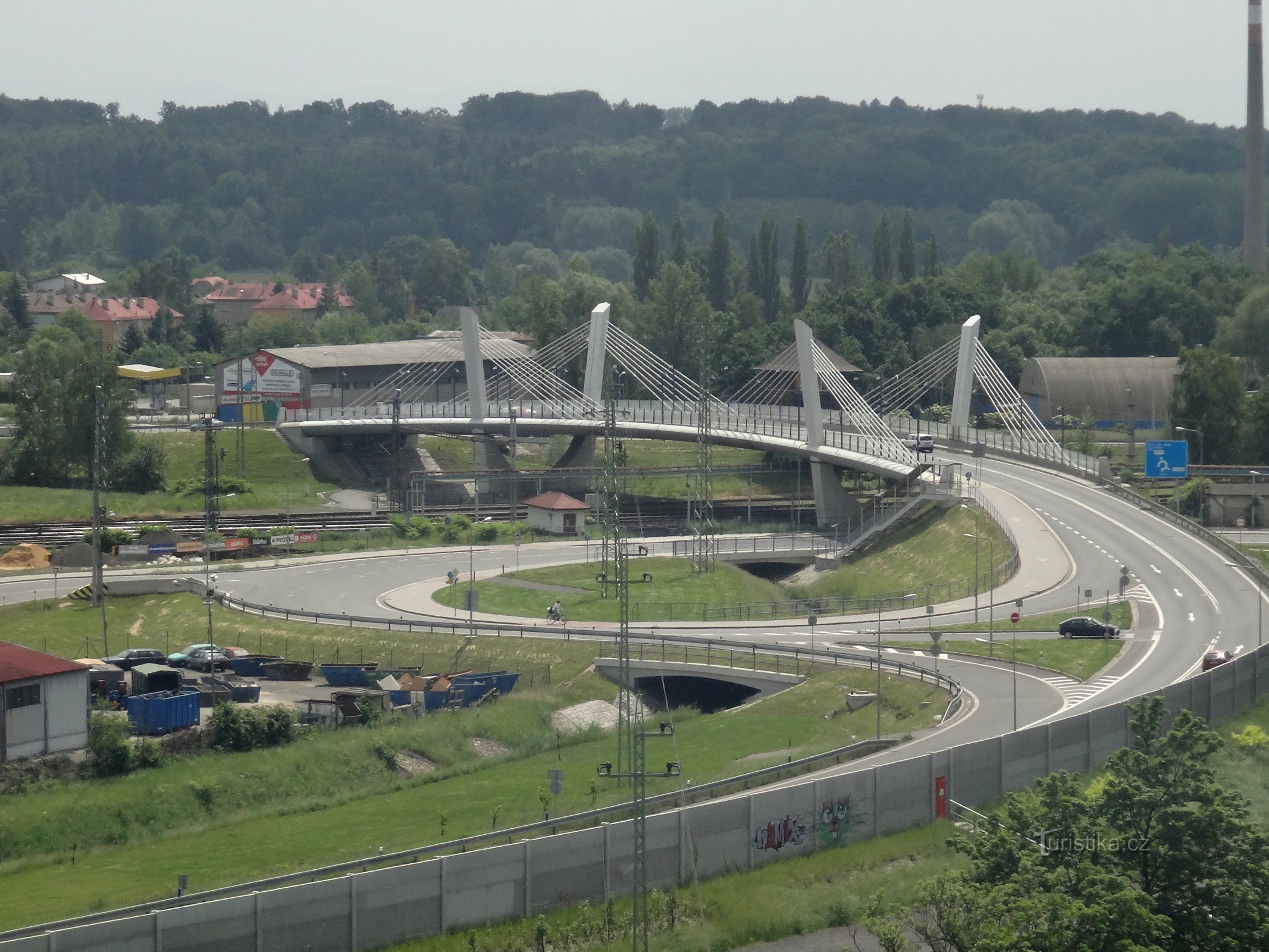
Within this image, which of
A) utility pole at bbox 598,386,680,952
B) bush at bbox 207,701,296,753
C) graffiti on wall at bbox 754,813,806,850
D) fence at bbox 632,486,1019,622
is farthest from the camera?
fence at bbox 632,486,1019,622

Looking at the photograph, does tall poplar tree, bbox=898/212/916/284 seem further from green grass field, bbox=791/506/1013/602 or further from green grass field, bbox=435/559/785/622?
green grass field, bbox=435/559/785/622

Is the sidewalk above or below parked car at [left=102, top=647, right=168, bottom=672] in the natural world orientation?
above

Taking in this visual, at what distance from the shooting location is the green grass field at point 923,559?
69438 millimetres

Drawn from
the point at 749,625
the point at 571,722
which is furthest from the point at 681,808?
the point at 749,625

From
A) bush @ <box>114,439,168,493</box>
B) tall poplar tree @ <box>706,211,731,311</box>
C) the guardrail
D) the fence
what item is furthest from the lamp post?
tall poplar tree @ <box>706,211,731,311</box>

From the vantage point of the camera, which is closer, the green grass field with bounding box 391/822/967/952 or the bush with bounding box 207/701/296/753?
the green grass field with bounding box 391/822/967/952

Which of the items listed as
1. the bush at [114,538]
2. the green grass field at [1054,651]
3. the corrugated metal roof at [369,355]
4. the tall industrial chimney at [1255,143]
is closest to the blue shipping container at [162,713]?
the green grass field at [1054,651]

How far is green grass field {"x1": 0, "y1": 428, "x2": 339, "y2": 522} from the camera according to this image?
88750 mm

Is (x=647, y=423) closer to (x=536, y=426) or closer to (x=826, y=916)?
(x=536, y=426)

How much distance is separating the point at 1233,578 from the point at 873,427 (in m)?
26.4

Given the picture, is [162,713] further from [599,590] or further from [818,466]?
[818,466]

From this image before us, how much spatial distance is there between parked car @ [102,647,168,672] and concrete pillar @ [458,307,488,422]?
42056 millimetres

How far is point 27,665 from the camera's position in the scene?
45812mm

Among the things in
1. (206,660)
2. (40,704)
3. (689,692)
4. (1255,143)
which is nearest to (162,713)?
(40,704)
